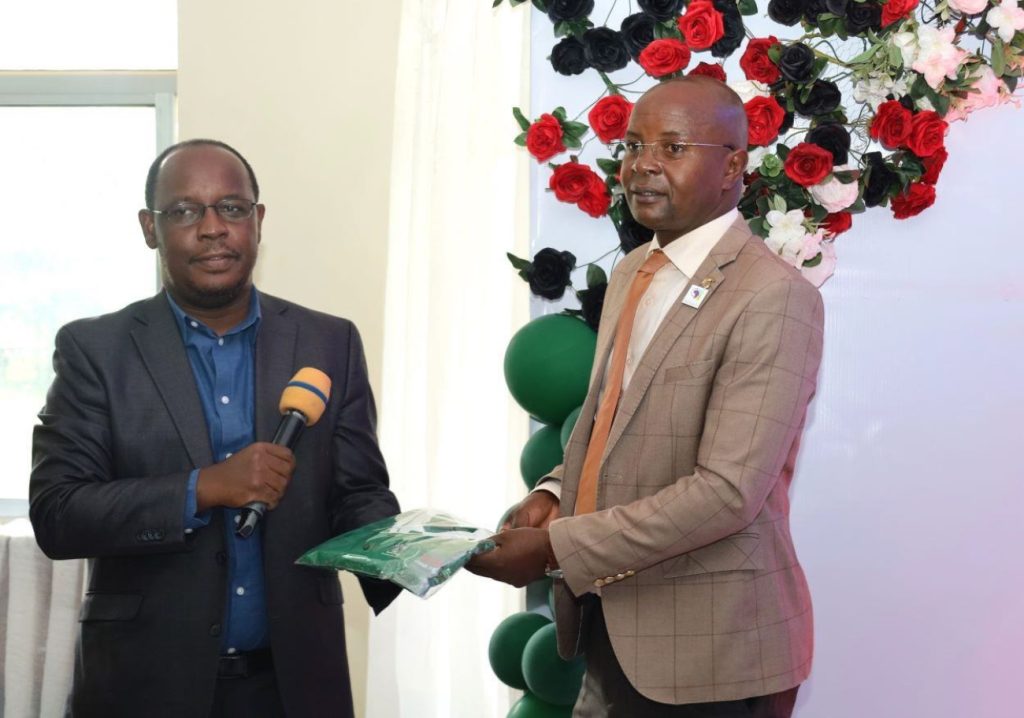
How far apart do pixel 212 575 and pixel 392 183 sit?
2.10 m

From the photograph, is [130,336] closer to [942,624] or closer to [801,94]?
[801,94]

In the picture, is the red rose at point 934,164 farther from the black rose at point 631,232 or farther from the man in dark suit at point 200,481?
the man in dark suit at point 200,481

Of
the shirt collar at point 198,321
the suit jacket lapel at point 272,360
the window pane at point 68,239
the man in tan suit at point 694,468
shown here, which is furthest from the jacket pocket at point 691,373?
the window pane at point 68,239

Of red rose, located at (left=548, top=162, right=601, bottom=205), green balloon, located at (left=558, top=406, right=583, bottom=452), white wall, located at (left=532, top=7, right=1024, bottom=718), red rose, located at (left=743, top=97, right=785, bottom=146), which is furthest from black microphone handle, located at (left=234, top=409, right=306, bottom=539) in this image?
white wall, located at (left=532, top=7, right=1024, bottom=718)

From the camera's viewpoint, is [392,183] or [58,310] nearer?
[392,183]

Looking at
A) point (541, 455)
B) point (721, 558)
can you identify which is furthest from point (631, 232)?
point (721, 558)

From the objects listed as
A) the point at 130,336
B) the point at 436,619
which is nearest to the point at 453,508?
the point at 436,619

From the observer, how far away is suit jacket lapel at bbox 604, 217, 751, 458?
2.24 metres

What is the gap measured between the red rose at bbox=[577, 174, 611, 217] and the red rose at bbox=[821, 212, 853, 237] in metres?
0.62

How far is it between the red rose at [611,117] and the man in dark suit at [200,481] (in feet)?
3.80

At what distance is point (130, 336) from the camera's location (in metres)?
2.36

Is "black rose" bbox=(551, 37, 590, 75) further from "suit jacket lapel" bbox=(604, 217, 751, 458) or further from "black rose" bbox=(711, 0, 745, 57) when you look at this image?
"suit jacket lapel" bbox=(604, 217, 751, 458)

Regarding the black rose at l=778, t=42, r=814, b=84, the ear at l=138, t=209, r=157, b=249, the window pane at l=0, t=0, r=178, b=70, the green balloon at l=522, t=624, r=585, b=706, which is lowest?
the green balloon at l=522, t=624, r=585, b=706

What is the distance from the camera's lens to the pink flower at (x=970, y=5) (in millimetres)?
3121
